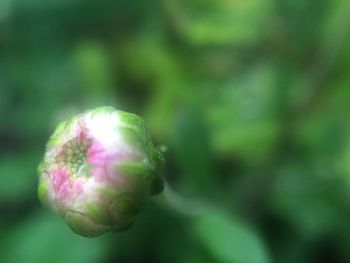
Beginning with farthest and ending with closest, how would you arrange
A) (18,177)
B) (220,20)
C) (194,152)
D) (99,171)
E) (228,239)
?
(220,20) < (18,177) < (194,152) < (228,239) < (99,171)

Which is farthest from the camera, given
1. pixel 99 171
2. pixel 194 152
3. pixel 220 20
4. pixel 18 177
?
pixel 220 20

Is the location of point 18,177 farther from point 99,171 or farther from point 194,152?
point 99,171

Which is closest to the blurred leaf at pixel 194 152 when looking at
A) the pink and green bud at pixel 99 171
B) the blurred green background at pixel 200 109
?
the blurred green background at pixel 200 109

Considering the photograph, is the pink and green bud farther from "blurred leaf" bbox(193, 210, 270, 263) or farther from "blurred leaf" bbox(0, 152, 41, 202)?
"blurred leaf" bbox(0, 152, 41, 202)

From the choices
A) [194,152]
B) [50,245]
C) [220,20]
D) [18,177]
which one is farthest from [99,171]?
[220,20]

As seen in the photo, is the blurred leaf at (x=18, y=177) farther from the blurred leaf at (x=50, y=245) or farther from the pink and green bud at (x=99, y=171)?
the pink and green bud at (x=99, y=171)

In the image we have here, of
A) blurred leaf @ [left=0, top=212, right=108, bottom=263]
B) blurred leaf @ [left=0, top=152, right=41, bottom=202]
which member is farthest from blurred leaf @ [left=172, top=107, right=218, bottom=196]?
blurred leaf @ [left=0, top=152, right=41, bottom=202]

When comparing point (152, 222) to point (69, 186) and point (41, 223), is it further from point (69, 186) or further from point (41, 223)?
point (69, 186)
